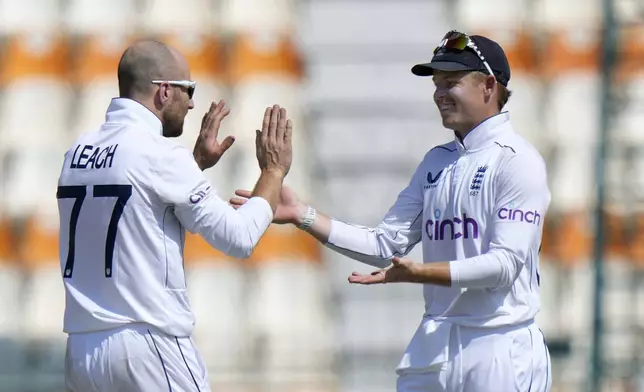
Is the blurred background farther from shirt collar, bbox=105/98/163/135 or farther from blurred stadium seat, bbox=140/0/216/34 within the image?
shirt collar, bbox=105/98/163/135

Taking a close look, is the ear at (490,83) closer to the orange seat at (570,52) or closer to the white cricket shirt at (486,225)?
the white cricket shirt at (486,225)

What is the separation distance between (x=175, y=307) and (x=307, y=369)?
4.08m

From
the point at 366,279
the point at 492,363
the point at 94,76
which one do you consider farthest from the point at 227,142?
the point at 94,76

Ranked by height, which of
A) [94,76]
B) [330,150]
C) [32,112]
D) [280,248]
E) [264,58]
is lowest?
[280,248]

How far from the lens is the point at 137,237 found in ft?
11.2

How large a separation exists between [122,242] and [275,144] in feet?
1.82

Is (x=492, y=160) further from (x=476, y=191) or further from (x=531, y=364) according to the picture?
(x=531, y=364)

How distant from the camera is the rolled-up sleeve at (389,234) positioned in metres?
3.82

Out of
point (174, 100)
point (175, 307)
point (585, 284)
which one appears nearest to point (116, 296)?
point (175, 307)

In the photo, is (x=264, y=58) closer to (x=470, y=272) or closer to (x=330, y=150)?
(x=330, y=150)

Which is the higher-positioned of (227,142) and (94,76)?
(94,76)

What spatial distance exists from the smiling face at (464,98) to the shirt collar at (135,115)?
0.77m

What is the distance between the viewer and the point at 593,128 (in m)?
8.40

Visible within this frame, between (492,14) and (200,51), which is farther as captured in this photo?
(492,14)
